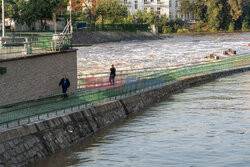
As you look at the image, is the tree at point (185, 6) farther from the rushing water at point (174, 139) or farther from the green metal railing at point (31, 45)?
the green metal railing at point (31, 45)

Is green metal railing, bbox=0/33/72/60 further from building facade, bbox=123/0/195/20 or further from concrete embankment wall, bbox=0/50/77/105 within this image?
A: building facade, bbox=123/0/195/20

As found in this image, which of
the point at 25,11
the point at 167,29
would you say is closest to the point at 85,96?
the point at 25,11

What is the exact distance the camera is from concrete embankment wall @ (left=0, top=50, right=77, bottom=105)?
2725 centimetres

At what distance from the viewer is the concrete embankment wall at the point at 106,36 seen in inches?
4448

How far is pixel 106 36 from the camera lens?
125 metres

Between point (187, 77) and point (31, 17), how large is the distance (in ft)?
201

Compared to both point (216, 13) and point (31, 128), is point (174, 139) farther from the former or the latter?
point (216, 13)

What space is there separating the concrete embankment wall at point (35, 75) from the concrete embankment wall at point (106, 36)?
75630mm

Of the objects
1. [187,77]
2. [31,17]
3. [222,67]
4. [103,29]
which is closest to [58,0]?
[31,17]

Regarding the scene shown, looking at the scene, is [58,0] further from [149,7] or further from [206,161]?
[206,161]

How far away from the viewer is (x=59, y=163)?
22.2 meters

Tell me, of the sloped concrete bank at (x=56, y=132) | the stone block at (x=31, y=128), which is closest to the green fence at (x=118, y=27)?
the sloped concrete bank at (x=56, y=132)

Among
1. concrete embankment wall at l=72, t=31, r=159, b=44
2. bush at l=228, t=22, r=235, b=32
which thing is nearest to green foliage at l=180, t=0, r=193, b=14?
bush at l=228, t=22, r=235, b=32

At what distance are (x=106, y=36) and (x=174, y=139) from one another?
9967 centimetres
